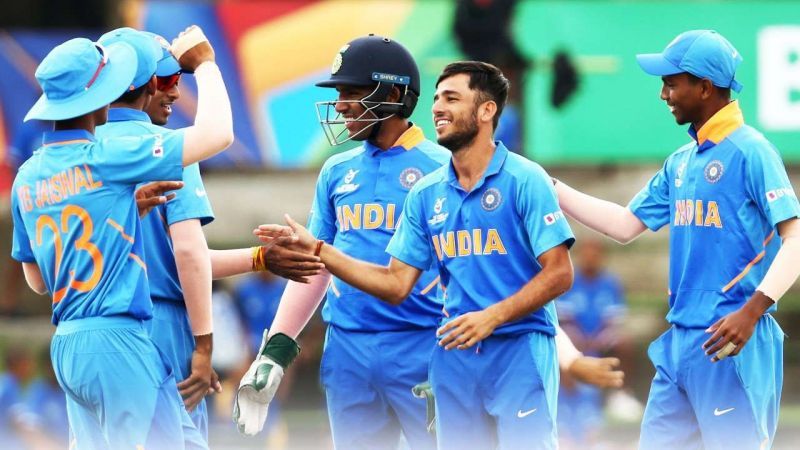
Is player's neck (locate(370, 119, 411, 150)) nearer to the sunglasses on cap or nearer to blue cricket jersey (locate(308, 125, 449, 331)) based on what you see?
blue cricket jersey (locate(308, 125, 449, 331))

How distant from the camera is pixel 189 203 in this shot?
603cm

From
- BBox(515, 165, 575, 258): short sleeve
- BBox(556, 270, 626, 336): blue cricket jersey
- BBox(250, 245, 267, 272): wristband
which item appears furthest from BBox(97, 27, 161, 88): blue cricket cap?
BBox(556, 270, 626, 336): blue cricket jersey

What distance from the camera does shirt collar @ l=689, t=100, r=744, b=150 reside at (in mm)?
6398

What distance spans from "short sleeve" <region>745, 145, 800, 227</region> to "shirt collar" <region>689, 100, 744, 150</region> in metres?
0.20

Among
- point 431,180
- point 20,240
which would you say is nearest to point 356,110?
point 431,180

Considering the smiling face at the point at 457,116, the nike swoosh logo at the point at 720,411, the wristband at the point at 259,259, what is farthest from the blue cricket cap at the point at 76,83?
the nike swoosh logo at the point at 720,411

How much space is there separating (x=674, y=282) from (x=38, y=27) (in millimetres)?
10874

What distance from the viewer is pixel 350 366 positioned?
6.58 meters

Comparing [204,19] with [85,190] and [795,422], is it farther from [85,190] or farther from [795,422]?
[85,190]

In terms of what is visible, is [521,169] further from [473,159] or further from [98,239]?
[98,239]

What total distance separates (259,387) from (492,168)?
152 cm

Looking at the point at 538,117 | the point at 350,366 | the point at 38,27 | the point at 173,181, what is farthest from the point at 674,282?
the point at 38,27

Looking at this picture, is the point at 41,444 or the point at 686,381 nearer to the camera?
the point at 686,381

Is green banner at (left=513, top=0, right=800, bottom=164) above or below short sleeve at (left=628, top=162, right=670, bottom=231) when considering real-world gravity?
below
